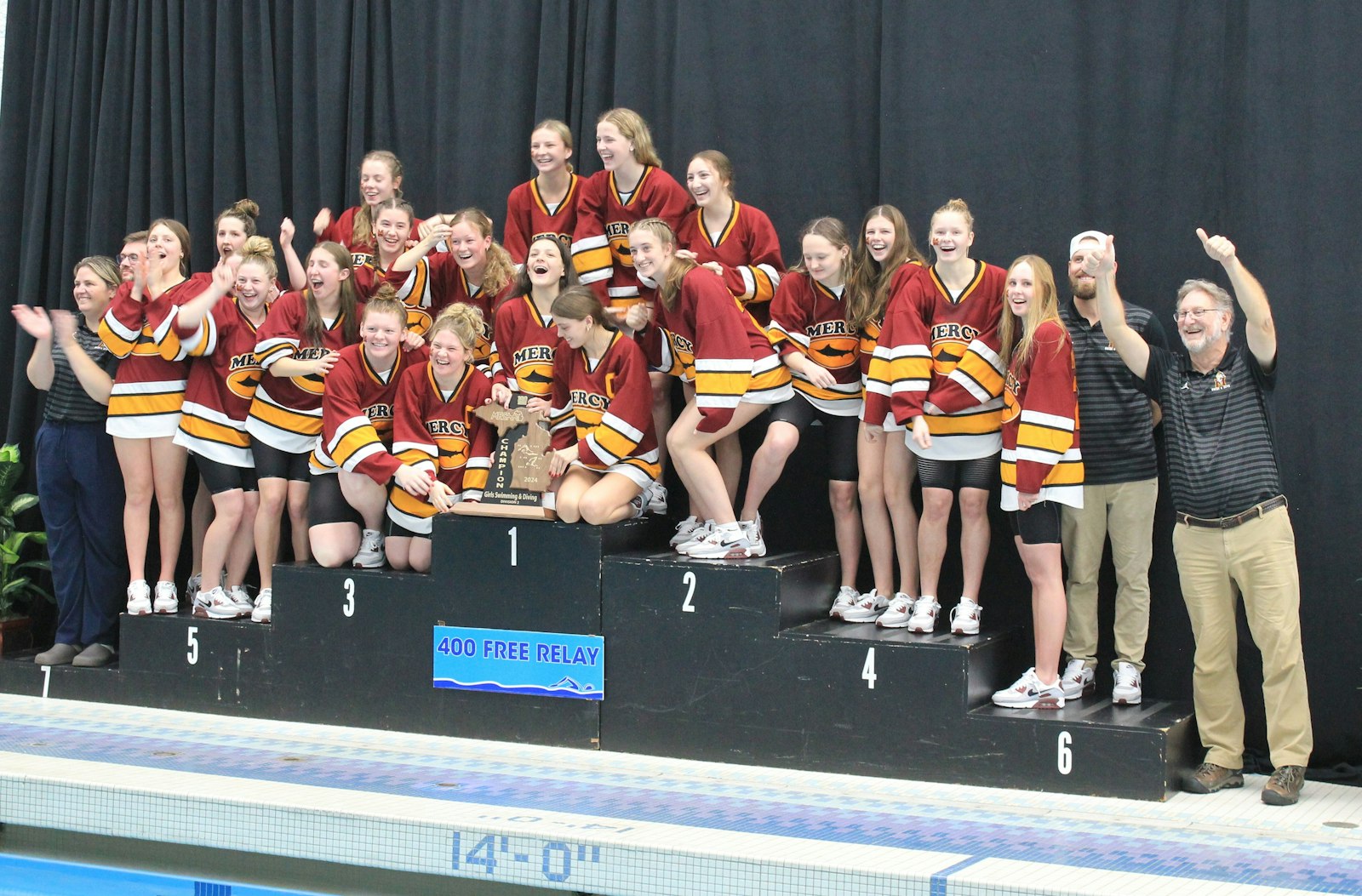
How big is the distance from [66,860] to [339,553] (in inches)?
49.9

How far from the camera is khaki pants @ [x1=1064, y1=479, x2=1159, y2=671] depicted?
3.80 m

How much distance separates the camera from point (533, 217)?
4633mm

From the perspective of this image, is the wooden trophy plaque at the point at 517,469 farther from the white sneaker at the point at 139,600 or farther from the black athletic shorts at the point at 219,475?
the white sneaker at the point at 139,600

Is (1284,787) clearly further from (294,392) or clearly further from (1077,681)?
(294,392)

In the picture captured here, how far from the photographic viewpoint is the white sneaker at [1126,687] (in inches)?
147

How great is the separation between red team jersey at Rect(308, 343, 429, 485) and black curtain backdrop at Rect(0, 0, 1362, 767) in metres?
1.04

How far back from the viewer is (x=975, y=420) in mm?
3875

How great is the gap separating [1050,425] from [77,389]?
327 cm

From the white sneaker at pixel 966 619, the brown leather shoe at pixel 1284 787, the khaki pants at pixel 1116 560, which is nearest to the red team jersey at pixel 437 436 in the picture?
the white sneaker at pixel 966 619

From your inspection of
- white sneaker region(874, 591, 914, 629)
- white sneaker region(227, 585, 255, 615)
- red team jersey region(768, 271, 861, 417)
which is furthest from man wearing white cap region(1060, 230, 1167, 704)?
white sneaker region(227, 585, 255, 615)

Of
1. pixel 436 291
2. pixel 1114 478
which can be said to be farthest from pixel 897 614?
pixel 436 291

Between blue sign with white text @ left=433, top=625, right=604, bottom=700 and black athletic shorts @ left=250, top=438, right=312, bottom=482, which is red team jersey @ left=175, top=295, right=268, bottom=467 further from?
blue sign with white text @ left=433, top=625, right=604, bottom=700

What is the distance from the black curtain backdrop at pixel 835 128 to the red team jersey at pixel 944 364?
0.52m

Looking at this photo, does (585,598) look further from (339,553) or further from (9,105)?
(9,105)
